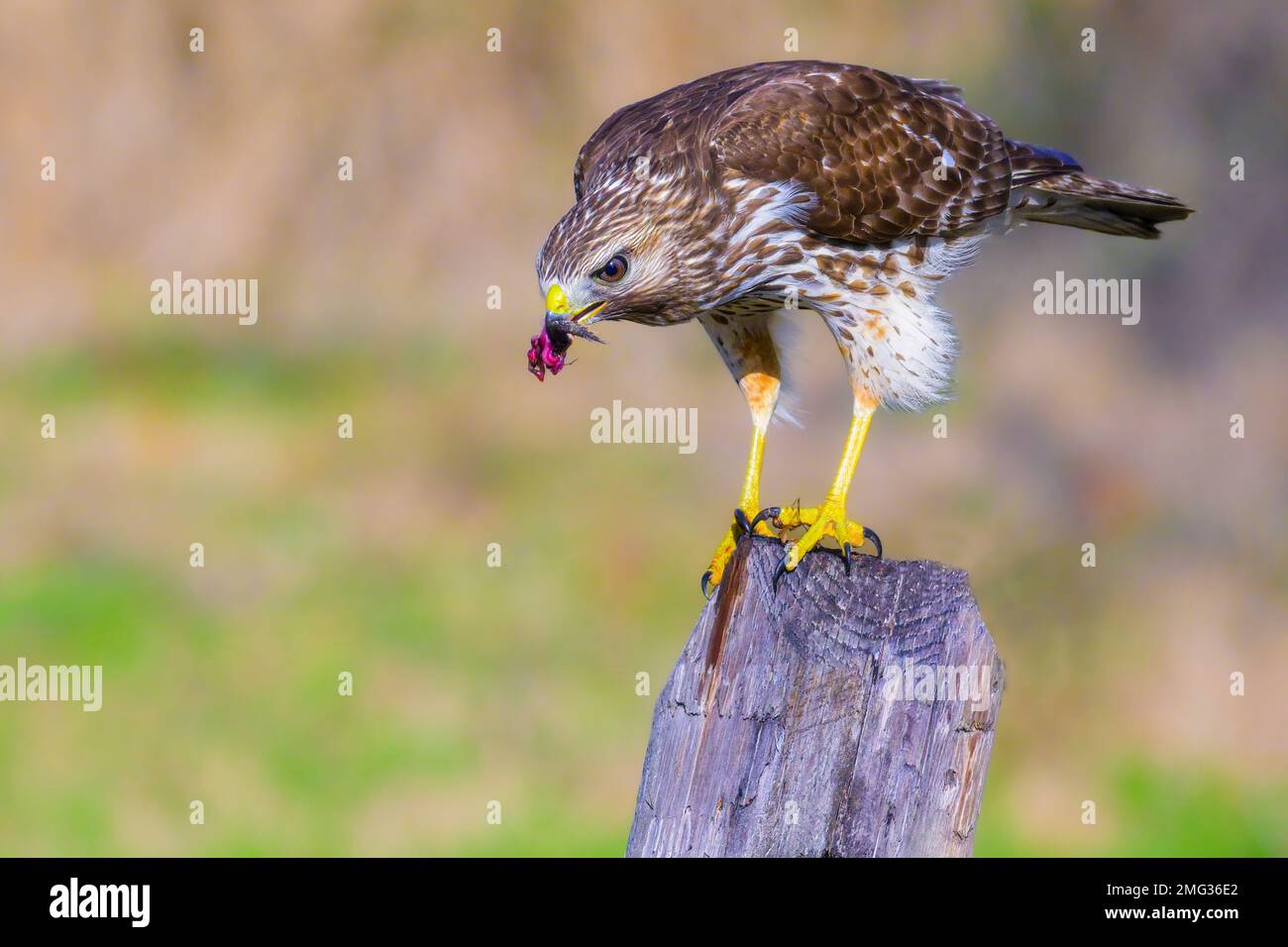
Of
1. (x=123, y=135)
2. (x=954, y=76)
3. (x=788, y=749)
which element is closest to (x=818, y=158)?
(x=788, y=749)

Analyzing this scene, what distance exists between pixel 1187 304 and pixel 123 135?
827 centimetres

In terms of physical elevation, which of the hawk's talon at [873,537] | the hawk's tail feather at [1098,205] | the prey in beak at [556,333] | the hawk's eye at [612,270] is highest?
the hawk's tail feather at [1098,205]

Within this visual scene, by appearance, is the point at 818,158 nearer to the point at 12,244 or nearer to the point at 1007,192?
the point at 1007,192

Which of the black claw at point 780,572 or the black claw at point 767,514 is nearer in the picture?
the black claw at point 780,572

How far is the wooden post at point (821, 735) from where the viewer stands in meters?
3.02

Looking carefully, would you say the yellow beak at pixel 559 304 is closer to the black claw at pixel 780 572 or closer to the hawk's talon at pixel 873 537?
the hawk's talon at pixel 873 537

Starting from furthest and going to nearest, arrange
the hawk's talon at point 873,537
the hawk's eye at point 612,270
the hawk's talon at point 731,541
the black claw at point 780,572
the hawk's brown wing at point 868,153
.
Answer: the hawk's brown wing at point 868,153 < the hawk's talon at point 731,541 < the hawk's eye at point 612,270 < the hawk's talon at point 873,537 < the black claw at point 780,572

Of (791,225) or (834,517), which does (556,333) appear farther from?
(834,517)

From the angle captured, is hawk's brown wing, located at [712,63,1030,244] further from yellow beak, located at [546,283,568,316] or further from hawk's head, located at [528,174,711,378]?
yellow beak, located at [546,283,568,316]

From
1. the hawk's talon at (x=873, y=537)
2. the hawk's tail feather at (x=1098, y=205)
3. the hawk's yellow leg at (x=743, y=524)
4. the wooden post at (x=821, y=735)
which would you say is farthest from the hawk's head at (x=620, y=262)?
the hawk's tail feather at (x=1098, y=205)

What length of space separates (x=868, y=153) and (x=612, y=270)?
1.04 m

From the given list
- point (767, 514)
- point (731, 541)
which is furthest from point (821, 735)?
point (731, 541)

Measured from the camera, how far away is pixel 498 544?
10586 millimetres

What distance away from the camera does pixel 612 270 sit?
4395mm
